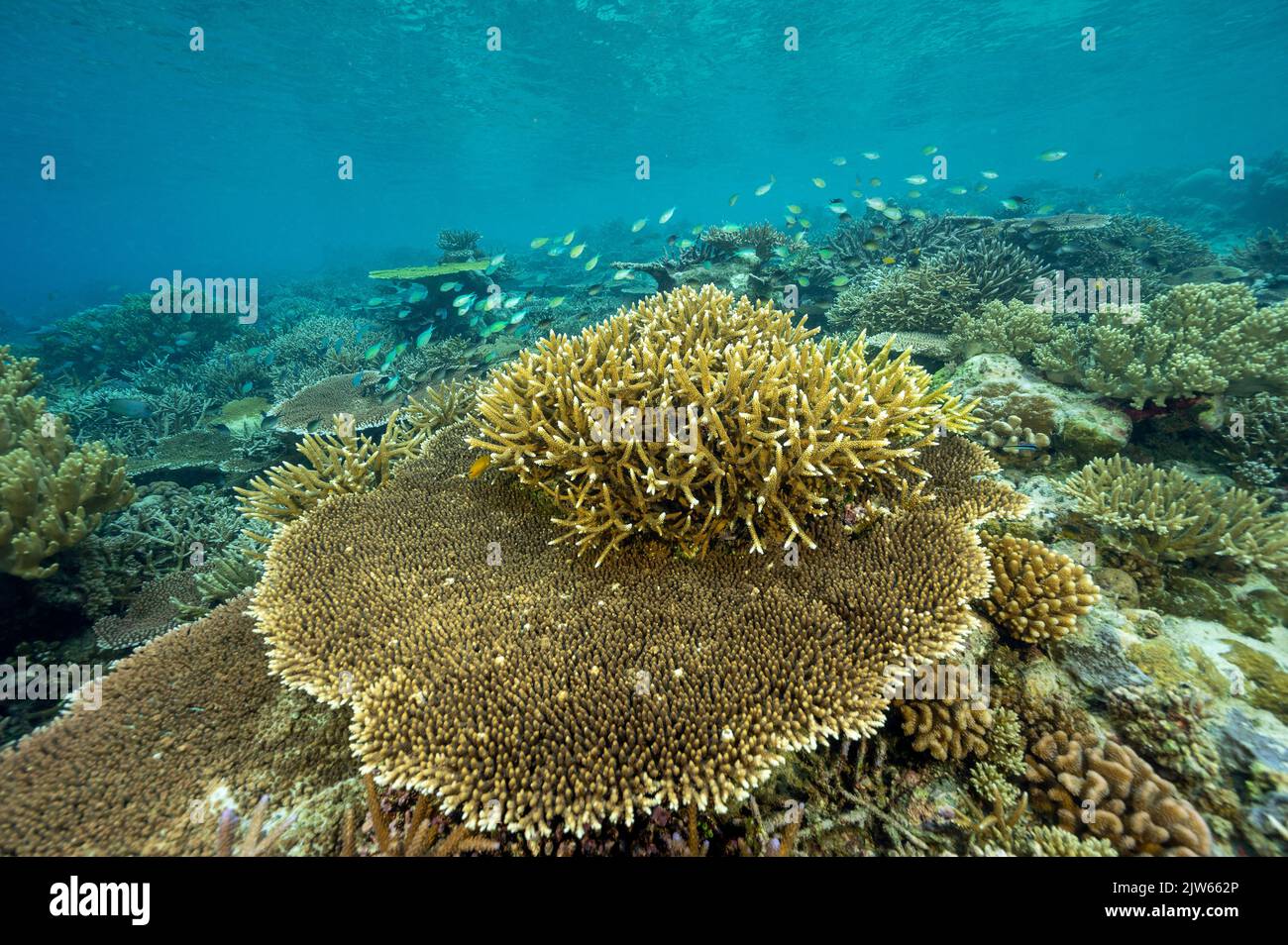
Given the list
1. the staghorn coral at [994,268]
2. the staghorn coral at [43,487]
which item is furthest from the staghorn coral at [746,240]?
the staghorn coral at [43,487]

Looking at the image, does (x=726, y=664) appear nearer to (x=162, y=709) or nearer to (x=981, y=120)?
(x=162, y=709)

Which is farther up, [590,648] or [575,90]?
[575,90]

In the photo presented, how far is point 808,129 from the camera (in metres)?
65.9

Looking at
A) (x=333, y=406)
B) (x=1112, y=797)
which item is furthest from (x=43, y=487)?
(x=1112, y=797)

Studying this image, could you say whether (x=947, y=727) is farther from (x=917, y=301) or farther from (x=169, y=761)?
(x=917, y=301)

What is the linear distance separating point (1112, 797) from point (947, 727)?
→ 0.81 meters

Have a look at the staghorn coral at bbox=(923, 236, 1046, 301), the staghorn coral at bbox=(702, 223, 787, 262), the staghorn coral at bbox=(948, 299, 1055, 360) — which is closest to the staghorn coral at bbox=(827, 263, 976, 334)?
the staghorn coral at bbox=(923, 236, 1046, 301)

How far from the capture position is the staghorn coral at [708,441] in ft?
11.5

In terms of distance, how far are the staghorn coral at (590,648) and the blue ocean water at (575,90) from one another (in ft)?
101

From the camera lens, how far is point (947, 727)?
2.96 meters

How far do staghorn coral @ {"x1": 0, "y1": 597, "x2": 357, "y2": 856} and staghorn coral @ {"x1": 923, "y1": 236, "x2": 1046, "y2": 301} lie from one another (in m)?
11.4

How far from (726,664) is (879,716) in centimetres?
84

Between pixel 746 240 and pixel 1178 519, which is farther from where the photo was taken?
pixel 746 240

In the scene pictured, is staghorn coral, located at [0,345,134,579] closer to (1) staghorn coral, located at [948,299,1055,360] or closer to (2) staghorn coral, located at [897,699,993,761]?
(2) staghorn coral, located at [897,699,993,761]
